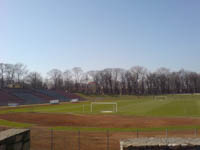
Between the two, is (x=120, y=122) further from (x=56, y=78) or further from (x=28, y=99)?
(x=56, y=78)

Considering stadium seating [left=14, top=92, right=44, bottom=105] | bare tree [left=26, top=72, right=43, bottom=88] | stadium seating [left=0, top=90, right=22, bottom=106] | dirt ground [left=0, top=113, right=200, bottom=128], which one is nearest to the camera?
dirt ground [left=0, top=113, right=200, bottom=128]

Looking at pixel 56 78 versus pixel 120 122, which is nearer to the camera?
pixel 120 122

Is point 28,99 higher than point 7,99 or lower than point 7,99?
lower

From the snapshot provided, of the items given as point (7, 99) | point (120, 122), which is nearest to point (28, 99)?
point (7, 99)

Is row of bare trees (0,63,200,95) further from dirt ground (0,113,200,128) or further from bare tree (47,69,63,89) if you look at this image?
dirt ground (0,113,200,128)

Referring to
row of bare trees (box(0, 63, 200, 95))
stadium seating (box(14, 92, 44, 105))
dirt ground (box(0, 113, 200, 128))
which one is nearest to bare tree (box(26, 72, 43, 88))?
row of bare trees (box(0, 63, 200, 95))

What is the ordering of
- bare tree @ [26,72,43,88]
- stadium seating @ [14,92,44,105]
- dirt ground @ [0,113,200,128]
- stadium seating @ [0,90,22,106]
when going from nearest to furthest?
dirt ground @ [0,113,200,128]
stadium seating @ [0,90,22,106]
stadium seating @ [14,92,44,105]
bare tree @ [26,72,43,88]

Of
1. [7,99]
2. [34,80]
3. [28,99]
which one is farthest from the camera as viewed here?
[34,80]

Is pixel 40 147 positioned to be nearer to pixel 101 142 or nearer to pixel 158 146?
pixel 101 142

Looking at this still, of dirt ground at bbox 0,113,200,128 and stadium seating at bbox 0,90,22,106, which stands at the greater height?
stadium seating at bbox 0,90,22,106

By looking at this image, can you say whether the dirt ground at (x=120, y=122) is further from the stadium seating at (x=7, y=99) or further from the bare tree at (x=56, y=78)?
the bare tree at (x=56, y=78)

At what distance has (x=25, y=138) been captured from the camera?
699 centimetres

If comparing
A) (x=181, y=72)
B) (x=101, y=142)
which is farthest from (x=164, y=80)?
(x=101, y=142)

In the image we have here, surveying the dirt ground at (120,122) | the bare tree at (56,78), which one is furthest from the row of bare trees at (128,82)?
the dirt ground at (120,122)
